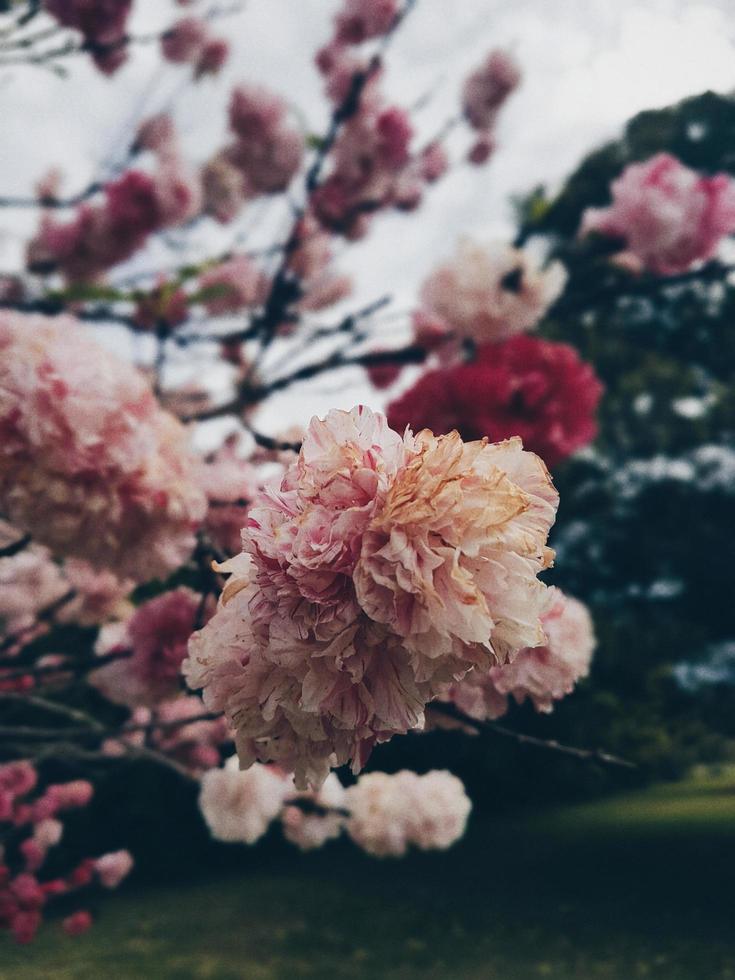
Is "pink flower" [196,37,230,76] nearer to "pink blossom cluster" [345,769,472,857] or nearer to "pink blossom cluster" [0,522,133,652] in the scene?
"pink blossom cluster" [0,522,133,652]

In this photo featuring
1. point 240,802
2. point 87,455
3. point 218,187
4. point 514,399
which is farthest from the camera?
point 218,187

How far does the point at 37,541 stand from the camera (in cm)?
101

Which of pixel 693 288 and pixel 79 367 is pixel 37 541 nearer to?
pixel 79 367

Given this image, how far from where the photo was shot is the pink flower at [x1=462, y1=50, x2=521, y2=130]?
326cm

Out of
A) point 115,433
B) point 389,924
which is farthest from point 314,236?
point 389,924

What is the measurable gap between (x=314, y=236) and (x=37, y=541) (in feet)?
→ 6.48

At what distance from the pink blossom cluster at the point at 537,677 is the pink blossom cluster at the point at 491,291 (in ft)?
2.60

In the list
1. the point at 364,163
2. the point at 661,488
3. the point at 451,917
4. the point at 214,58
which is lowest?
the point at 451,917

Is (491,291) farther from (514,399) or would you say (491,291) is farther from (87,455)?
(87,455)

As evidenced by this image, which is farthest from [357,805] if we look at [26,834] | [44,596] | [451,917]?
[451,917]

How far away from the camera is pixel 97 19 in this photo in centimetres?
215

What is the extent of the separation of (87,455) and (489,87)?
295 cm

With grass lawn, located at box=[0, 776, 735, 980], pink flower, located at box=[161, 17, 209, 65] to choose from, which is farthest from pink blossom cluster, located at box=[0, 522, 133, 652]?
grass lawn, located at box=[0, 776, 735, 980]

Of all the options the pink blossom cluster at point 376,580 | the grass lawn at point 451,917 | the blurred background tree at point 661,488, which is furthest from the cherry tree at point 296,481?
the blurred background tree at point 661,488
